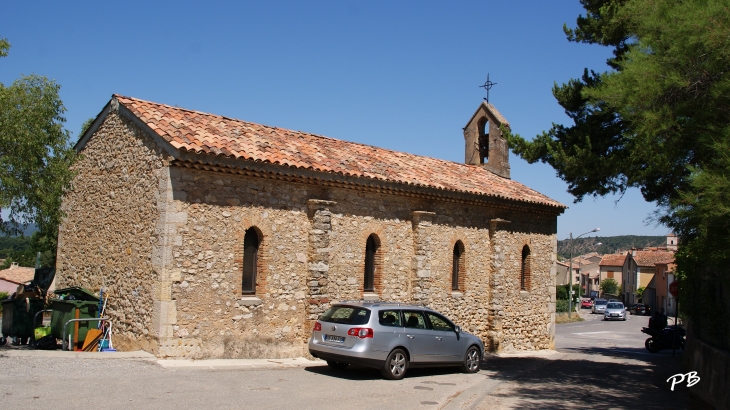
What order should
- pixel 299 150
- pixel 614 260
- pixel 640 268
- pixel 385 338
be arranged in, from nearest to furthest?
1. pixel 385 338
2. pixel 299 150
3. pixel 640 268
4. pixel 614 260

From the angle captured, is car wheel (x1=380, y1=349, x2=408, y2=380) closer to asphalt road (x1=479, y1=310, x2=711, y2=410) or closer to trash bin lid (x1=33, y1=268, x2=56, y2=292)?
asphalt road (x1=479, y1=310, x2=711, y2=410)

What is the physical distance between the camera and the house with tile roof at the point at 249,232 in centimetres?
1301

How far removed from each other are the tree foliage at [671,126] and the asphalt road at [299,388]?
269 cm

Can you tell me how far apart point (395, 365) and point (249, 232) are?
460cm

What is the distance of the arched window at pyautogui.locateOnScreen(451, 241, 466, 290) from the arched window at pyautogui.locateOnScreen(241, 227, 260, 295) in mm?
7310

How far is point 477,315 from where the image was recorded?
19953 millimetres

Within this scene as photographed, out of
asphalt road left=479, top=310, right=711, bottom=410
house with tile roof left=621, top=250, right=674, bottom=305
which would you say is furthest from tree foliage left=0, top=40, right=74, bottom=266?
house with tile roof left=621, top=250, right=674, bottom=305

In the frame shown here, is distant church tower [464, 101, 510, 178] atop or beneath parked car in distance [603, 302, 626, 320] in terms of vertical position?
atop

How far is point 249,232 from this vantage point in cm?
1431

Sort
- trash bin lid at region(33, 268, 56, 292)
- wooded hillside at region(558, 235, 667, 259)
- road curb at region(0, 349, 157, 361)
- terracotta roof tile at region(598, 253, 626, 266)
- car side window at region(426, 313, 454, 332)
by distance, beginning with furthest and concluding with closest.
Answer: wooded hillside at region(558, 235, 667, 259) < terracotta roof tile at region(598, 253, 626, 266) < trash bin lid at region(33, 268, 56, 292) < car side window at region(426, 313, 454, 332) < road curb at region(0, 349, 157, 361)

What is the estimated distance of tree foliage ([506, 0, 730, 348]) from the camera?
913cm

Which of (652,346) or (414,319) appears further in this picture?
(652,346)

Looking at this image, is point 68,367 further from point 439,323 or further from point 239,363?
point 439,323

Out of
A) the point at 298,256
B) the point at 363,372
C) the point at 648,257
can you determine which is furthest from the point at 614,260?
the point at 363,372
